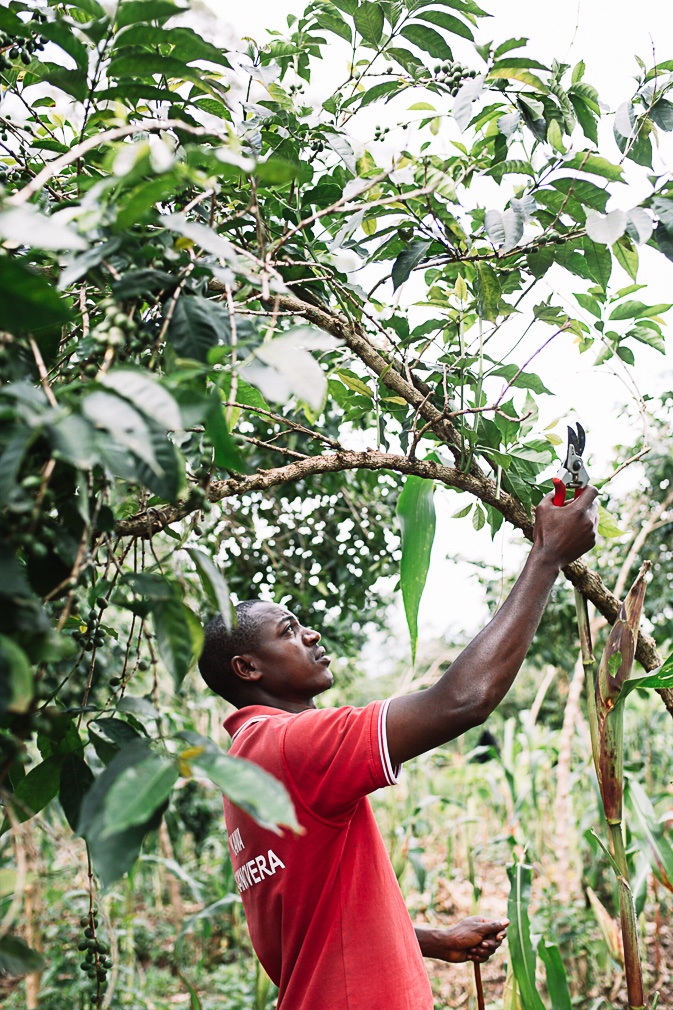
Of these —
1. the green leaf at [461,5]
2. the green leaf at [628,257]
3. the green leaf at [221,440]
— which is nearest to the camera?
the green leaf at [221,440]

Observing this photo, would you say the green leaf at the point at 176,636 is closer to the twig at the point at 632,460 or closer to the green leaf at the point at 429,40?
the twig at the point at 632,460

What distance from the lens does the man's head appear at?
61.5 inches

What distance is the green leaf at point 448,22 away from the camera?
114 centimetres

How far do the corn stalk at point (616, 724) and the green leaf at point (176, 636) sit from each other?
879 mm

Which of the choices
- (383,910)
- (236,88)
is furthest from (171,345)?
(383,910)

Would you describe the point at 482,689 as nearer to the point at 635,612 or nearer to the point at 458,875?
the point at 635,612

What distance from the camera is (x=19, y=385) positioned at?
64cm

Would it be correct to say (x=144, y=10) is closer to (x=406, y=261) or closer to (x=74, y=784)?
(x=406, y=261)

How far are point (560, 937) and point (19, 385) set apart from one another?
3265 millimetres

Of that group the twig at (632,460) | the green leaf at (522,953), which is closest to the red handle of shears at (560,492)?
the twig at (632,460)

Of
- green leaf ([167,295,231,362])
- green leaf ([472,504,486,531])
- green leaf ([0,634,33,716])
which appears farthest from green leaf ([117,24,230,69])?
green leaf ([472,504,486,531])

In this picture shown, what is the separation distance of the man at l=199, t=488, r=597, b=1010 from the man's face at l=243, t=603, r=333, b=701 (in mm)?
129

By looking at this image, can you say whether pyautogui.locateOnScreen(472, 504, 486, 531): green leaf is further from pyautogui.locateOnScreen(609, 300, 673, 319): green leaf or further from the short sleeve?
the short sleeve

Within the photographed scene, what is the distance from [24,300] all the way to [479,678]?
768mm
